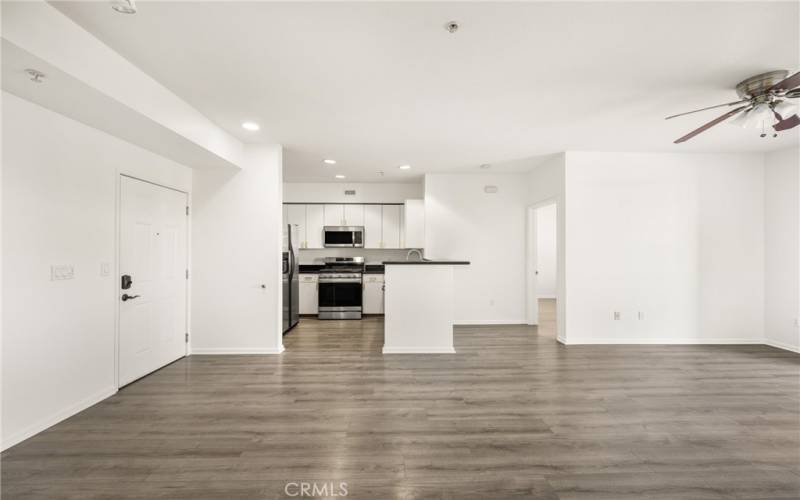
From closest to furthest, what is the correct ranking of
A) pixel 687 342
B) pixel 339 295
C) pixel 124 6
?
pixel 124 6
pixel 687 342
pixel 339 295

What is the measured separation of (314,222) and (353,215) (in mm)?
813

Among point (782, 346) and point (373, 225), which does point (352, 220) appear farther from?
point (782, 346)

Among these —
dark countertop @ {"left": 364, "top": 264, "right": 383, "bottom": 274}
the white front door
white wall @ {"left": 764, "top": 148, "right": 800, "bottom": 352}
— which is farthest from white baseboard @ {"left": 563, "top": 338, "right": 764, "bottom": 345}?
the white front door

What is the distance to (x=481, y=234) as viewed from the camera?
19.8 ft

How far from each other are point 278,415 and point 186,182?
3.09 m

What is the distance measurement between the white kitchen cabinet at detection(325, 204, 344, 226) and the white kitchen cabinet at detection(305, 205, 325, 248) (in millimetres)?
83

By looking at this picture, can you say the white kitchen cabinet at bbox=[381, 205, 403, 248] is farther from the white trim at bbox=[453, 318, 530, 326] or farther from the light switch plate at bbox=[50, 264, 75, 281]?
the light switch plate at bbox=[50, 264, 75, 281]

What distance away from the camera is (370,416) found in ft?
8.57

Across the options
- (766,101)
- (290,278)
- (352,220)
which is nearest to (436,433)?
(766,101)

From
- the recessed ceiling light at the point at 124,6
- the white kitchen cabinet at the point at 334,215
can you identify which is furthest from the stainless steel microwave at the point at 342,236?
the recessed ceiling light at the point at 124,6

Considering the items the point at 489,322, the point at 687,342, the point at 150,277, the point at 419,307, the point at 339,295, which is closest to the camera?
the point at 150,277

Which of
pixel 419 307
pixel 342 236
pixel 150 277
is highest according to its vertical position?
pixel 342 236

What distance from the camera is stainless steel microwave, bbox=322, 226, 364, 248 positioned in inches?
265

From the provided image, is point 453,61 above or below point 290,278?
above
